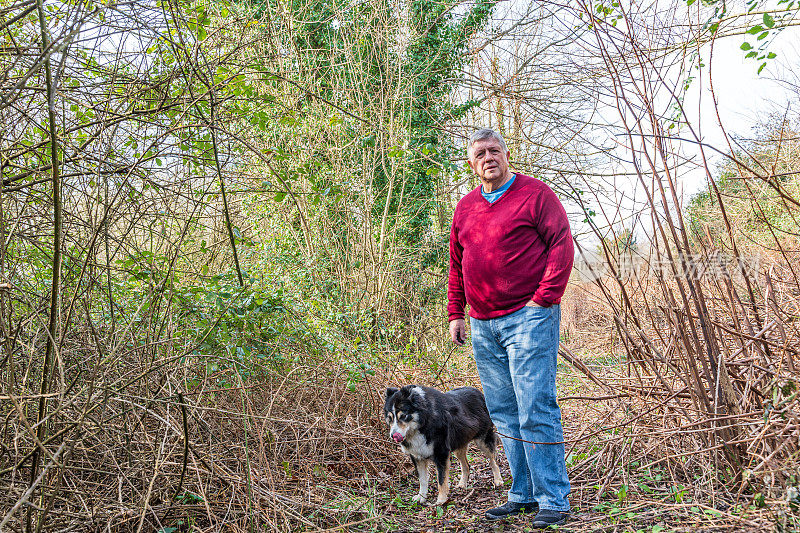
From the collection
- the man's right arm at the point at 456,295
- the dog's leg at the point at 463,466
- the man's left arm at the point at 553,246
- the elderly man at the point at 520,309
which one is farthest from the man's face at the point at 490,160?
the dog's leg at the point at 463,466

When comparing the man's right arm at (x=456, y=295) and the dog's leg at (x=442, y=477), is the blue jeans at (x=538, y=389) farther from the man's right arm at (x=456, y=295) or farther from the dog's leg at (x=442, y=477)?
the dog's leg at (x=442, y=477)

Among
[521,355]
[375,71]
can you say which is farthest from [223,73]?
[375,71]

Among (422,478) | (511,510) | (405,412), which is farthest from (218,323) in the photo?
(511,510)

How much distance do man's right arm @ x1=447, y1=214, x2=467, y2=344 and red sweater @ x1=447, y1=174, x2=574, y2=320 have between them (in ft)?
1.07

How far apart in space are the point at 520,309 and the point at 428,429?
1.53 meters

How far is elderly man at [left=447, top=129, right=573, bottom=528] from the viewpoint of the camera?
3.60 m

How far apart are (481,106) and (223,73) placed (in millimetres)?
10004

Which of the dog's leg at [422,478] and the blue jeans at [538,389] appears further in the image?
the dog's leg at [422,478]

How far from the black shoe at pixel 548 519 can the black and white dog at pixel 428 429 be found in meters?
1.16

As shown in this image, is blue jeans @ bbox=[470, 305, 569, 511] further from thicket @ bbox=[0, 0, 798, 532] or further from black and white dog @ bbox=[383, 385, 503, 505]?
black and white dog @ bbox=[383, 385, 503, 505]

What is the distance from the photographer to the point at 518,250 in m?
3.71

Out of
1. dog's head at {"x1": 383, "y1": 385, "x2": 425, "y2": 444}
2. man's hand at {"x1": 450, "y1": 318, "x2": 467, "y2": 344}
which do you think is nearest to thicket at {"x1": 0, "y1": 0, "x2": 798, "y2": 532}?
dog's head at {"x1": 383, "y1": 385, "x2": 425, "y2": 444}

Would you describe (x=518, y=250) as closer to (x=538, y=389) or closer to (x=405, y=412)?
(x=538, y=389)

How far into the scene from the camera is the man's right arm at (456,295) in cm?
427
